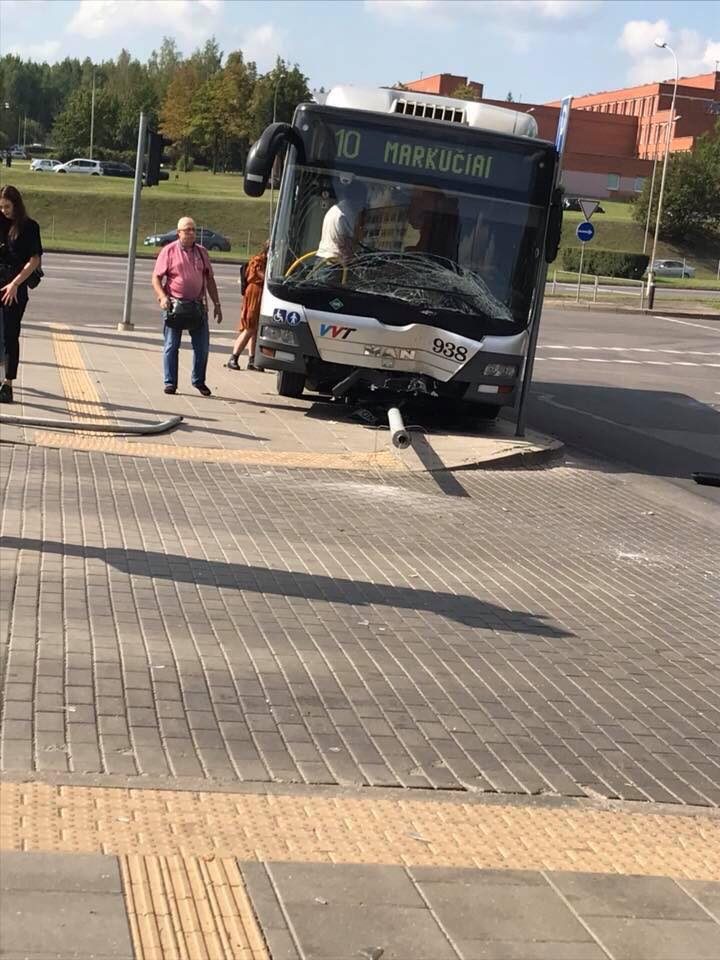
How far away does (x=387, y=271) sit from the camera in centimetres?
1457

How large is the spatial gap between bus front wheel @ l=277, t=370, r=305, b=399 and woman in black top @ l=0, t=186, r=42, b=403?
3.70 m

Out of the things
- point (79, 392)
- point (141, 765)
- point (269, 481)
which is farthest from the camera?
point (79, 392)

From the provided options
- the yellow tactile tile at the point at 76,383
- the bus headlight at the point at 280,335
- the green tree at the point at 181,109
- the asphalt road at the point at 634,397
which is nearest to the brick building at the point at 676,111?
the green tree at the point at 181,109

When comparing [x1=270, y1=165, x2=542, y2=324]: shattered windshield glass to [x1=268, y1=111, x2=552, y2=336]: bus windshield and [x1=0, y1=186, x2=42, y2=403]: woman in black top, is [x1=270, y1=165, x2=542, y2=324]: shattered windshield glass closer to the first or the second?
[x1=268, y1=111, x2=552, y2=336]: bus windshield

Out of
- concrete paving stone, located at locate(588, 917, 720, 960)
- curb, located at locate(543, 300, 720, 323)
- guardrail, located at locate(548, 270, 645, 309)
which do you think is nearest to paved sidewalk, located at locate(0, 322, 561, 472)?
concrete paving stone, located at locate(588, 917, 720, 960)

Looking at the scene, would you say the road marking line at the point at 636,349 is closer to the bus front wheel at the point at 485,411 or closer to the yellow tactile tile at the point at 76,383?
the yellow tactile tile at the point at 76,383

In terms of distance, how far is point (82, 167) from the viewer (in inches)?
3898

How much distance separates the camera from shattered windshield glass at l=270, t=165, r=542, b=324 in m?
14.5

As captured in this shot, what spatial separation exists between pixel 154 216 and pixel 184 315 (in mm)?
59930

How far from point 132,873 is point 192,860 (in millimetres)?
217

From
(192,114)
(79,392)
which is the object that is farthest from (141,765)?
(192,114)

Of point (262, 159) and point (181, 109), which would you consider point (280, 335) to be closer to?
point (262, 159)

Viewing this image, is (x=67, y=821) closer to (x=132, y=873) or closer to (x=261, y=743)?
(x=132, y=873)

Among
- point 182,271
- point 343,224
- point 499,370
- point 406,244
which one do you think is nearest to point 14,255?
point 182,271
